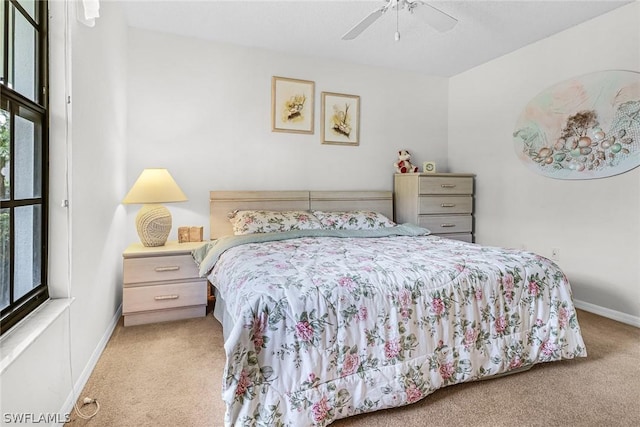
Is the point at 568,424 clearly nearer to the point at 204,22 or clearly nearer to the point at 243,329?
the point at 243,329

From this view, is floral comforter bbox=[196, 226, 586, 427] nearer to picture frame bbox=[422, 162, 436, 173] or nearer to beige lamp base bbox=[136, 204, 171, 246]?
beige lamp base bbox=[136, 204, 171, 246]

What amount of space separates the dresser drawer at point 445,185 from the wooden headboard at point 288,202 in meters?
0.44

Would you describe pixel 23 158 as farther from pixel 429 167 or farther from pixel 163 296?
pixel 429 167

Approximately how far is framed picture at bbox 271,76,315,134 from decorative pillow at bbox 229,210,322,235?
960 mm

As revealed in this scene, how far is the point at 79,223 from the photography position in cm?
174

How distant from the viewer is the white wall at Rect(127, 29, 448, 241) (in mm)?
3184

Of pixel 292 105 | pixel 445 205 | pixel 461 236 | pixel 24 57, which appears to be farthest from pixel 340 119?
pixel 24 57

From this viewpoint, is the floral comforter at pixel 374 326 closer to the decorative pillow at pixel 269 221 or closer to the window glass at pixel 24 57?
the decorative pillow at pixel 269 221

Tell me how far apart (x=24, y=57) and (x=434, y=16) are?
220 cm

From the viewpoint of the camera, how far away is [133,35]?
3.11 m

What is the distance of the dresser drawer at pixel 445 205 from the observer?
3.74 meters

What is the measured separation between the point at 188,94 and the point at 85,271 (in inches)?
80.1

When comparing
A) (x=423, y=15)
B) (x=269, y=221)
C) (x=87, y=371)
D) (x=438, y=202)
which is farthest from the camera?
(x=438, y=202)

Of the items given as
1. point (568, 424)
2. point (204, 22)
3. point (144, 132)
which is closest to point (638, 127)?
point (568, 424)
